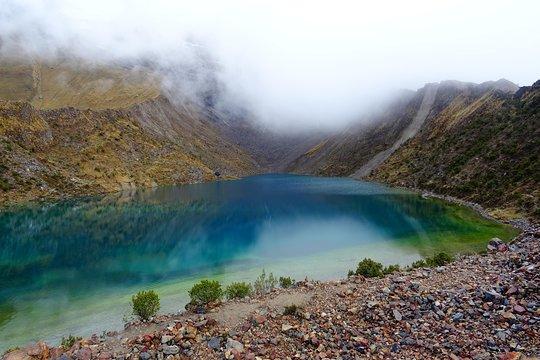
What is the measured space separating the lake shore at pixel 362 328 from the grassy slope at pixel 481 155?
45.2m

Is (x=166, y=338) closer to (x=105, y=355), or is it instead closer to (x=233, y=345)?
(x=105, y=355)

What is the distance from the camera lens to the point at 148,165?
176 meters

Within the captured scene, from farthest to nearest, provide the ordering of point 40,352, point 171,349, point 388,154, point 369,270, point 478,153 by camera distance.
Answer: point 388,154, point 478,153, point 369,270, point 40,352, point 171,349

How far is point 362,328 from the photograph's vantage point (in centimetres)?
2048

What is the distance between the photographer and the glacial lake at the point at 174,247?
32969mm

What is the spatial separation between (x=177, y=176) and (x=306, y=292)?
16275cm

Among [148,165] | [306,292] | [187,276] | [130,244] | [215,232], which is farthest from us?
[148,165]

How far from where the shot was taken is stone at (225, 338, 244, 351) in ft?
62.4

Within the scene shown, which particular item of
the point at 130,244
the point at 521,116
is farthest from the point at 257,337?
the point at 521,116

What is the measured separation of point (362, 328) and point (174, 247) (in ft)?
127

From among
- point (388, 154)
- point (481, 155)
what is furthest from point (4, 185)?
point (388, 154)

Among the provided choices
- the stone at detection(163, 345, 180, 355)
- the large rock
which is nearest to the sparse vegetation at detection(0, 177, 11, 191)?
the stone at detection(163, 345, 180, 355)

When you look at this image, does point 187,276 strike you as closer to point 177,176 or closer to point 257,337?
point 257,337

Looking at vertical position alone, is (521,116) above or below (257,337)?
above
